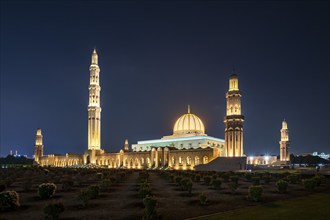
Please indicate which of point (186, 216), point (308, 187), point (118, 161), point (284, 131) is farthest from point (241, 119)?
point (186, 216)

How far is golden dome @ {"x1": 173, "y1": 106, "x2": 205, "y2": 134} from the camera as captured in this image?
83.8 meters

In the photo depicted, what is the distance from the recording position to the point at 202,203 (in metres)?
17.0

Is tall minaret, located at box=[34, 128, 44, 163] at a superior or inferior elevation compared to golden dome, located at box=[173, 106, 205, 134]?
inferior

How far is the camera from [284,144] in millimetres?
86375

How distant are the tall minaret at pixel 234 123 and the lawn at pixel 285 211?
4617 cm

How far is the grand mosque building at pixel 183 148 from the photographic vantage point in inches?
2514

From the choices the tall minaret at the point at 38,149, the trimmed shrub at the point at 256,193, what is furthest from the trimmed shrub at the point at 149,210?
the tall minaret at the point at 38,149

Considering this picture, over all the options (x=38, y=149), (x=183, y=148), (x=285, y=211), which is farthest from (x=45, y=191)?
(x=38, y=149)

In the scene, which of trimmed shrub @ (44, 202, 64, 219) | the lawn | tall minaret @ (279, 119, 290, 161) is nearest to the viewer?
trimmed shrub @ (44, 202, 64, 219)

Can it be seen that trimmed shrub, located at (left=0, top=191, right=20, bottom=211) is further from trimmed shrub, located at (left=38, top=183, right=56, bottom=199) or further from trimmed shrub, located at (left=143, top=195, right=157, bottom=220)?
trimmed shrub, located at (left=143, top=195, right=157, bottom=220)

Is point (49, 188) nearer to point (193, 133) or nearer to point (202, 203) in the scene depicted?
point (202, 203)

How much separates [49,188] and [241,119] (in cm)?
5007

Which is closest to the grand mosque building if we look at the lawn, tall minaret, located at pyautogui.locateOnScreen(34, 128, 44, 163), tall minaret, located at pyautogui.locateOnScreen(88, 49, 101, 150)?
tall minaret, located at pyautogui.locateOnScreen(88, 49, 101, 150)

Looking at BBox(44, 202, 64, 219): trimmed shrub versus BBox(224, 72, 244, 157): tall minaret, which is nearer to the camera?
BBox(44, 202, 64, 219): trimmed shrub
